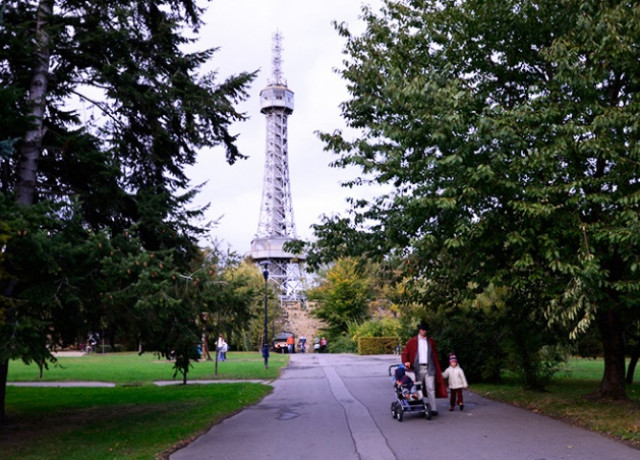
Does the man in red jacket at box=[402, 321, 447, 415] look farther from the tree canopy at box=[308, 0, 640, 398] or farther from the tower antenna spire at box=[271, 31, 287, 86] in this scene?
the tower antenna spire at box=[271, 31, 287, 86]

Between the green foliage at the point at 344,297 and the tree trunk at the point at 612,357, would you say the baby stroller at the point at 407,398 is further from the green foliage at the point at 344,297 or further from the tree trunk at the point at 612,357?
the green foliage at the point at 344,297

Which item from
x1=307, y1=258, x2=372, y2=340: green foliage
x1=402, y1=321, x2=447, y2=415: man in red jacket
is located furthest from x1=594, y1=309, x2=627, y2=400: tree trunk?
x1=307, y1=258, x2=372, y2=340: green foliage

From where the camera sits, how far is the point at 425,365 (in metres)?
11.2

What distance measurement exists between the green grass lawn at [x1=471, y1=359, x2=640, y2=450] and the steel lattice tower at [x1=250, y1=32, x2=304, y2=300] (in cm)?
8636

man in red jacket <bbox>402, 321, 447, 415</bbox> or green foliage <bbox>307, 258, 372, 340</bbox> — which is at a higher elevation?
green foliage <bbox>307, 258, 372, 340</bbox>

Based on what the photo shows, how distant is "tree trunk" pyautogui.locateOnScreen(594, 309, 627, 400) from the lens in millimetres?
12641

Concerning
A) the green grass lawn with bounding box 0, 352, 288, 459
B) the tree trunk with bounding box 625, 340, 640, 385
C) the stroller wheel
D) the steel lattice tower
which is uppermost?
the steel lattice tower

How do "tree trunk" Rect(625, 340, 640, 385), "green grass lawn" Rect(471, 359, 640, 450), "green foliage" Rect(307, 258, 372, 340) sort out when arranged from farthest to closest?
"green foliage" Rect(307, 258, 372, 340) → "tree trunk" Rect(625, 340, 640, 385) → "green grass lawn" Rect(471, 359, 640, 450)

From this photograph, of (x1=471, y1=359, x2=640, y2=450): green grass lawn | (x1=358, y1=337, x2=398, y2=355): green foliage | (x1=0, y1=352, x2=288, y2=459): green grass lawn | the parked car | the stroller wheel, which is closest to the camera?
(x1=0, y1=352, x2=288, y2=459): green grass lawn

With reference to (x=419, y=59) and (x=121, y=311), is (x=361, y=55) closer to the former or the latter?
(x=419, y=59)

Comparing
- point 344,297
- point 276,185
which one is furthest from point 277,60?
point 344,297

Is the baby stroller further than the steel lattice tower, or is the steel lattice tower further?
the steel lattice tower

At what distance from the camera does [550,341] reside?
15516mm

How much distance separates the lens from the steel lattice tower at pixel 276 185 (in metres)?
104
